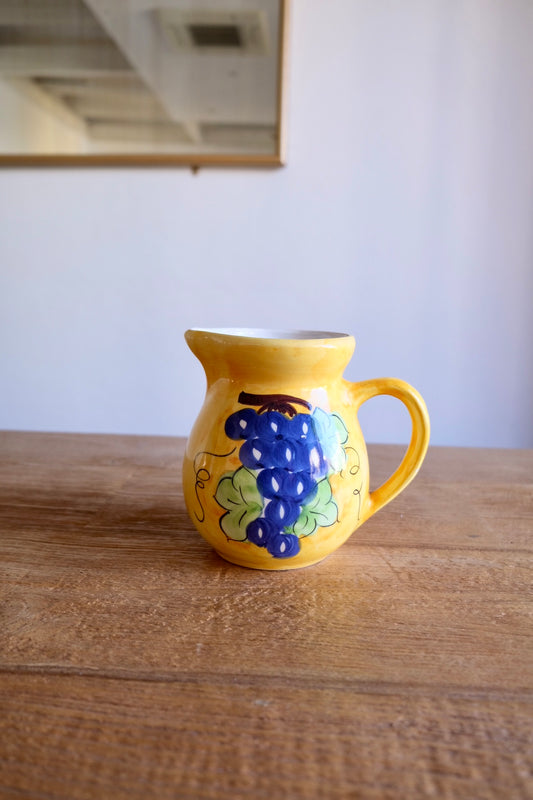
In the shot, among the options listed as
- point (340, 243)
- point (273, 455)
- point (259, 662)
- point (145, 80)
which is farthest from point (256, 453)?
point (145, 80)

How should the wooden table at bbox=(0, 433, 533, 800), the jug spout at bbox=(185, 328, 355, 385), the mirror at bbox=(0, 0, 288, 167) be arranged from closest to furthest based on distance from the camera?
the wooden table at bbox=(0, 433, 533, 800) → the jug spout at bbox=(185, 328, 355, 385) → the mirror at bbox=(0, 0, 288, 167)

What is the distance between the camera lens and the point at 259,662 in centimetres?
30

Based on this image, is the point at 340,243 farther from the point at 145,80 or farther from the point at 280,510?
the point at 280,510

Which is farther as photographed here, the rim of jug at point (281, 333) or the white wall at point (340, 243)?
the white wall at point (340, 243)

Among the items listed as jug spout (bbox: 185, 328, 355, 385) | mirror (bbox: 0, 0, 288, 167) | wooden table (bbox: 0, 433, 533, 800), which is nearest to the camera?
wooden table (bbox: 0, 433, 533, 800)

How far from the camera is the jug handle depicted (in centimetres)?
41

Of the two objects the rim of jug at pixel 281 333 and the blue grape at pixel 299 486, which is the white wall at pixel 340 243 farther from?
the blue grape at pixel 299 486

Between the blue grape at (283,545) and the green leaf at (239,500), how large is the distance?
19mm

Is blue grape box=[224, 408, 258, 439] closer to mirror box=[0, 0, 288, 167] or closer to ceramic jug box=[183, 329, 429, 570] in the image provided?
ceramic jug box=[183, 329, 429, 570]

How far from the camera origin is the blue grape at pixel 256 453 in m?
0.37

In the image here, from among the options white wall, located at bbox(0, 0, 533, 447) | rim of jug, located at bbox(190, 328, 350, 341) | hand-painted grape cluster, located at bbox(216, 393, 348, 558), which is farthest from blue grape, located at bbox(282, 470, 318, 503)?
white wall, located at bbox(0, 0, 533, 447)

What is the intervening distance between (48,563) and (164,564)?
8cm

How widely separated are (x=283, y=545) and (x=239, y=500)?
0.14ft

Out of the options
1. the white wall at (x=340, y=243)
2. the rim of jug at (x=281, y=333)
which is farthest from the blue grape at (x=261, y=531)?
the white wall at (x=340, y=243)
